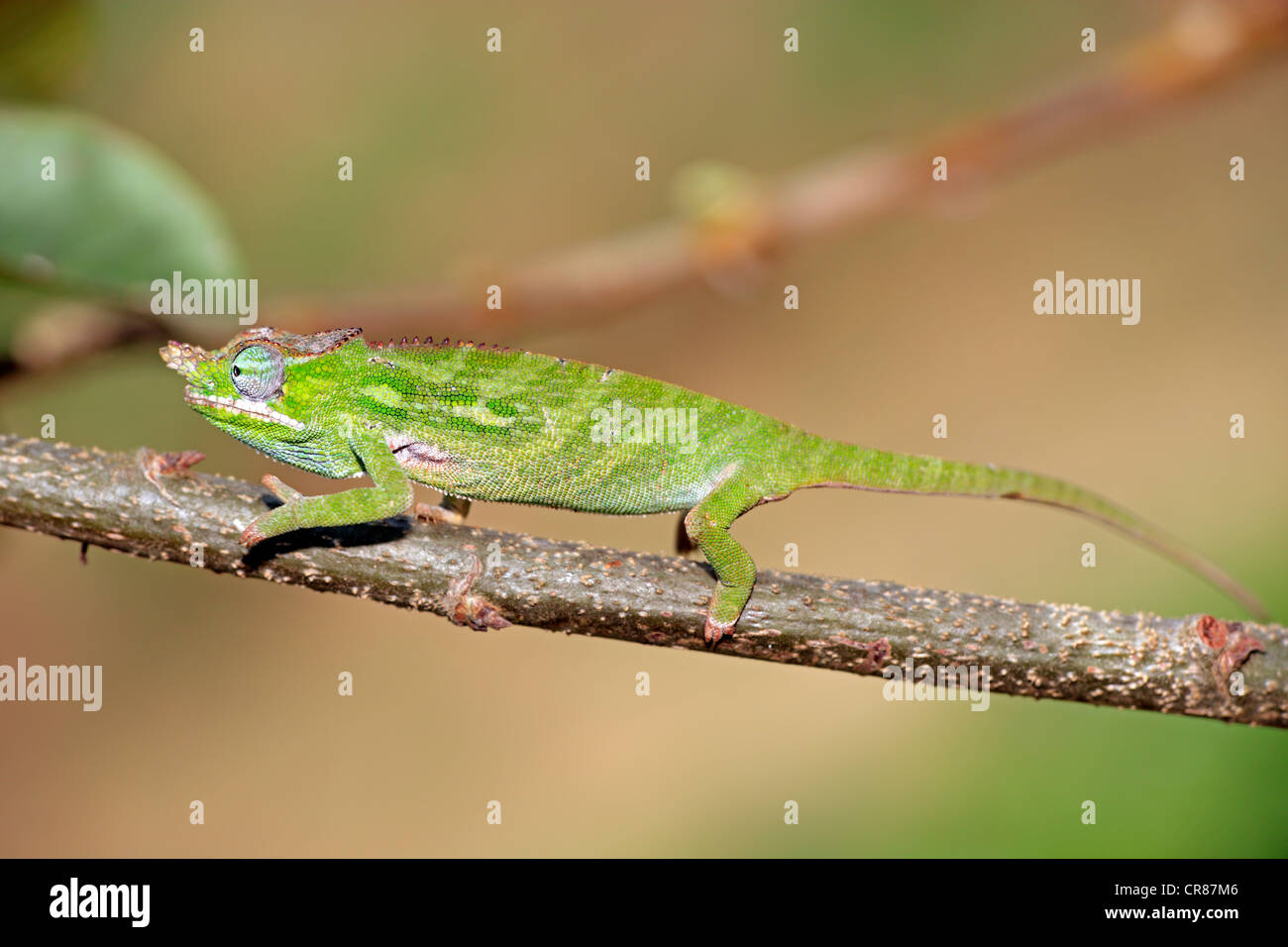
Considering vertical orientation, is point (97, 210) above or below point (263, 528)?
above

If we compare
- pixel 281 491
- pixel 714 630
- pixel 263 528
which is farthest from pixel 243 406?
pixel 714 630

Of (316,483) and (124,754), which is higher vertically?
(316,483)

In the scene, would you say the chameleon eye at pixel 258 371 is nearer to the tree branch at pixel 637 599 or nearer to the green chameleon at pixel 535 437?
the green chameleon at pixel 535 437

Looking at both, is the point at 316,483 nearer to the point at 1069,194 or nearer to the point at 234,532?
the point at 234,532

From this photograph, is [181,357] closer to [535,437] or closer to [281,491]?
[281,491]

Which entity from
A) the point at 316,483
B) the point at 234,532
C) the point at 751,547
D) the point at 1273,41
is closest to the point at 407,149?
the point at 316,483

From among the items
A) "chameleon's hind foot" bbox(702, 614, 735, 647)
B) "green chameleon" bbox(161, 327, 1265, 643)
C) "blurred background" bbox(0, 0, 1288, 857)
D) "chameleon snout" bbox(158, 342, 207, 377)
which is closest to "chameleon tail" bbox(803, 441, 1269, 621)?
"green chameleon" bbox(161, 327, 1265, 643)

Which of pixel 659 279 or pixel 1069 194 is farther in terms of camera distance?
pixel 1069 194
